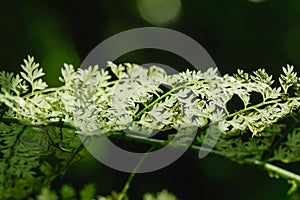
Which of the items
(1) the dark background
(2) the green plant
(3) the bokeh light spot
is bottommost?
(2) the green plant

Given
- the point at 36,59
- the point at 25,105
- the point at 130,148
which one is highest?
the point at 36,59

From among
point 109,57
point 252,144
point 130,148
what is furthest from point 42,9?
point 252,144

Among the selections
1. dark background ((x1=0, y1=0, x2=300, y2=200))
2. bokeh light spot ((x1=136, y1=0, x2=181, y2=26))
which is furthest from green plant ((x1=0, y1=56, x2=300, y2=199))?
bokeh light spot ((x1=136, y1=0, x2=181, y2=26))

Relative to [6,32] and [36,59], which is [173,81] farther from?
[6,32]

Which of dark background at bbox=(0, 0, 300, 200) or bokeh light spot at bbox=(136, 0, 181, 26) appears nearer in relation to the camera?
dark background at bbox=(0, 0, 300, 200)

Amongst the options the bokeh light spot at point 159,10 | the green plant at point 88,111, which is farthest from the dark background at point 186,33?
the green plant at point 88,111

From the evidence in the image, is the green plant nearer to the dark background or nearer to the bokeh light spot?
the dark background

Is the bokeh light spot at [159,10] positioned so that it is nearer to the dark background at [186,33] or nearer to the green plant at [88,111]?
the dark background at [186,33]
